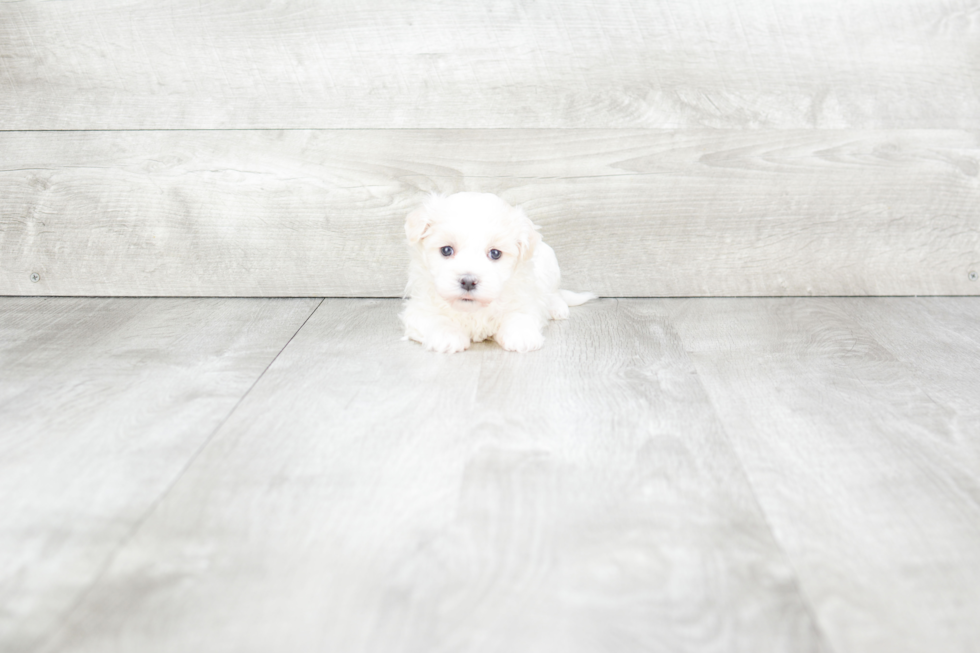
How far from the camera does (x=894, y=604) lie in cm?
81

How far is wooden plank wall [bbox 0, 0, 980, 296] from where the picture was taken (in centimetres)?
194

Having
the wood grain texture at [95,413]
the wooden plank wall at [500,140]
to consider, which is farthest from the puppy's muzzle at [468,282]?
the wooden plank wall at [500,140]

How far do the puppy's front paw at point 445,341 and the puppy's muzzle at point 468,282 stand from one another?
0.45ft

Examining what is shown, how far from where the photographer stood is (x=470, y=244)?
1588 mm

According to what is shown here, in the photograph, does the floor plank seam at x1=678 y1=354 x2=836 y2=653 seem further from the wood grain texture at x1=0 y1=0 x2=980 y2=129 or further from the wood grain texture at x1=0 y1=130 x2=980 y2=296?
the wood grain texture at x1=0 y1=0 x2=980 y2=129

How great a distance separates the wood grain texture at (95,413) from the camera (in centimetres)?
89

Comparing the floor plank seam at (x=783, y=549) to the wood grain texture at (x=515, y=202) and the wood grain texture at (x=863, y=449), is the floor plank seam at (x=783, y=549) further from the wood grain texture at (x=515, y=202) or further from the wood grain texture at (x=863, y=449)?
the wood grain texture at (x=515, y=202)

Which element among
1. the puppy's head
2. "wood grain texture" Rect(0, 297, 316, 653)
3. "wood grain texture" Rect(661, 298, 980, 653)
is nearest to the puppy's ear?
the puppy's head

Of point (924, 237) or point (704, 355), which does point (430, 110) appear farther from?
point (924, 237)

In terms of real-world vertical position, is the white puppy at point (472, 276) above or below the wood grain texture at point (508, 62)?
below

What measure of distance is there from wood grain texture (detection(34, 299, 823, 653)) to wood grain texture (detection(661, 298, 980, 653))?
0.05m

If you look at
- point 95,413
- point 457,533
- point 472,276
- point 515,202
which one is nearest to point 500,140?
point 515,202

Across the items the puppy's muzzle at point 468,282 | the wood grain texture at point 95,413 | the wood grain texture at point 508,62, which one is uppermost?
the wood grain texture at point 508,62

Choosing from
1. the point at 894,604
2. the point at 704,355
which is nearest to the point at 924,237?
the point at 704,355
